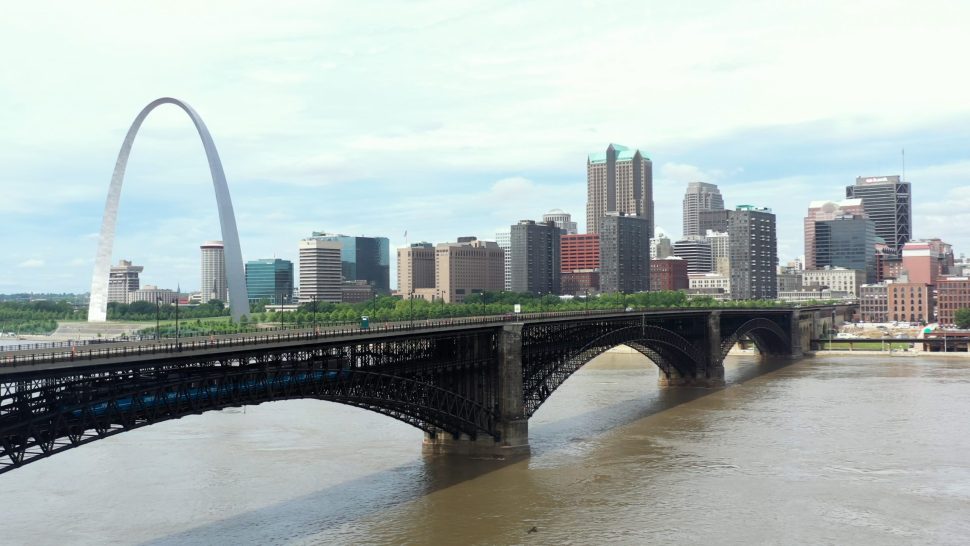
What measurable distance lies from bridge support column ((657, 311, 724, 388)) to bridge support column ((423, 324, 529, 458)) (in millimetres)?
57673

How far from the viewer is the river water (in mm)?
51600

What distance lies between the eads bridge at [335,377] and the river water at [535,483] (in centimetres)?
466

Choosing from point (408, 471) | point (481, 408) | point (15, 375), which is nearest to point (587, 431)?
point (481, 408)

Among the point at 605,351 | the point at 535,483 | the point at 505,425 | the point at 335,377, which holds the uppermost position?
the point at 335,377

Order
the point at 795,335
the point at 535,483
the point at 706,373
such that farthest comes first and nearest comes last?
the point at 795,335 < the point at 706,373 < the point at 535,483

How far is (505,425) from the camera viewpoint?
73.2 meters

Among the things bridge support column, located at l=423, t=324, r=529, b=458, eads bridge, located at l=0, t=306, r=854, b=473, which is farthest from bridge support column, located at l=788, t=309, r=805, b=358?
bridge support column, located at l=423, t=324, r=529, b=458

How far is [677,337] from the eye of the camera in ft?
394

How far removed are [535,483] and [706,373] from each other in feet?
228

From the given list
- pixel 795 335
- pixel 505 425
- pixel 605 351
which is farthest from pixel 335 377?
pixel 795 335

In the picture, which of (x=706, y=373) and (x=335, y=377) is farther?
(x=706, y=373)

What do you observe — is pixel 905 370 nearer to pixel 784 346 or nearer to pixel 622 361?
pixel 784 346

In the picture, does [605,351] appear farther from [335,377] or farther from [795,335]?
[795,335]

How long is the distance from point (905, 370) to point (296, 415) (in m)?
104
